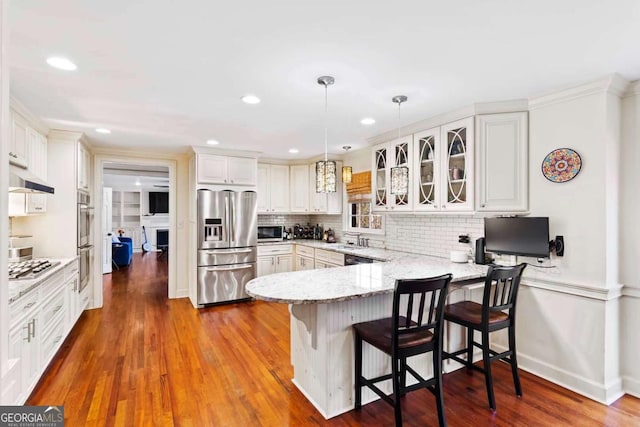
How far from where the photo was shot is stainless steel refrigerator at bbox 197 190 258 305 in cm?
490

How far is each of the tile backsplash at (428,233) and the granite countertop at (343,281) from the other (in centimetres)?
48

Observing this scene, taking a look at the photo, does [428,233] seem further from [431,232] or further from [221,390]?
[221,390]

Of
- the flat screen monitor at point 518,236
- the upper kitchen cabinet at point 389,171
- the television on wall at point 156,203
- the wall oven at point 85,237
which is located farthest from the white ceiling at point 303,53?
the television on wall at point 156,203

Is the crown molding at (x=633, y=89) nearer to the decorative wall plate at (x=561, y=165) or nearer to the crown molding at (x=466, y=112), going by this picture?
the decorative wall plate at (x=561, y=165)

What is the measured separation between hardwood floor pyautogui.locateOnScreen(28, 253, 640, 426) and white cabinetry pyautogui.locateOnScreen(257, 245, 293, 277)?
1611 mm

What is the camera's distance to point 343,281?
8.11 feet

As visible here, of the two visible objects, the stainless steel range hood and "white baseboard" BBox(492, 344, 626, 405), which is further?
"white baseboard" BBox(492, 344, 626, 405)

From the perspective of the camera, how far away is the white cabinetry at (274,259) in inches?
220

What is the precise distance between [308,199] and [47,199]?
372 centimetres

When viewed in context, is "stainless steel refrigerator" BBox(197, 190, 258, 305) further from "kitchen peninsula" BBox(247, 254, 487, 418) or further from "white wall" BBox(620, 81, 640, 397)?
"white wall" BBox(620, 81, 640, 397)

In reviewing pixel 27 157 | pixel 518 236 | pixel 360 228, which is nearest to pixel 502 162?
pixel 518 236

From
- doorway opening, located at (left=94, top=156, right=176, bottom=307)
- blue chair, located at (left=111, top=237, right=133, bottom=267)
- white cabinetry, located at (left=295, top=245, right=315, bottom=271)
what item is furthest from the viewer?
doorway opening, located at (left=94, top=156, right=176, bottom=307)

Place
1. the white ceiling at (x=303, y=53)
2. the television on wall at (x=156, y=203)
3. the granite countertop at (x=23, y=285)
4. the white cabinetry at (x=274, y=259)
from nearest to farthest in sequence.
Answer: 1. the white ceiling at (x=303, y=53)
2. the granite countertop at (x=23, y=285)
3. the white cabinetry at (x=274, y=259)
4. the television on wall at (x=156, y=203)

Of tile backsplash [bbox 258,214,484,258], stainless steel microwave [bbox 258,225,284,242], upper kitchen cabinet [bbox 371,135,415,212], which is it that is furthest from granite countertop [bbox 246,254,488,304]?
stainless steel microwave [bbox 258,225,284,242]
